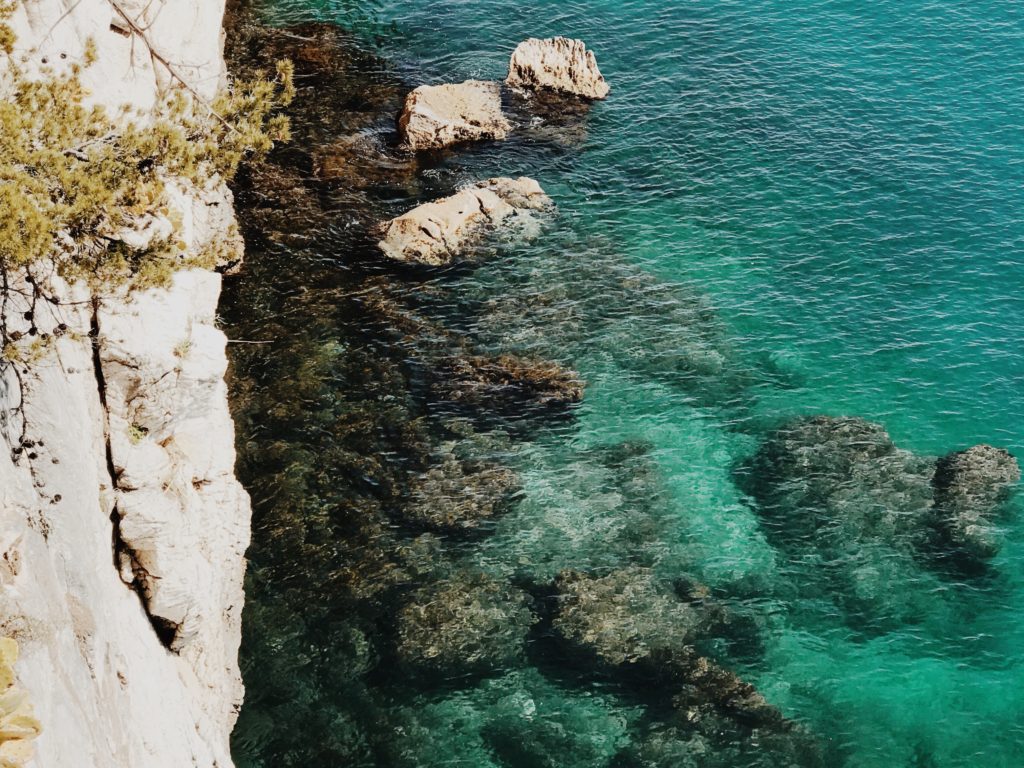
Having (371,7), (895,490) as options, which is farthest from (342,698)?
(371,7)

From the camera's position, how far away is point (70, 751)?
16.1 metres

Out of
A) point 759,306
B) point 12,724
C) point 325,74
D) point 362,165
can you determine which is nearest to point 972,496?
point 759,306

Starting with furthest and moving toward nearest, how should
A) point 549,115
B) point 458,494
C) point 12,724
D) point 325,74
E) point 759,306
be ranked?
point 325,74 < point 549,115 < point 759,306 < point 458,494 < point 12,724

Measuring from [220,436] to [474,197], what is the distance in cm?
2193

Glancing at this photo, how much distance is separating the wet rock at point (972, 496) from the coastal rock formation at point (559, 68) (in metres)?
31.0

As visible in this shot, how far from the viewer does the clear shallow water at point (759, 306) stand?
96.3ft

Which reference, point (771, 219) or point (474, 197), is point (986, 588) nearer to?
point (771, 219)

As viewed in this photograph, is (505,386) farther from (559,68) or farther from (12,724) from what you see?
(12,724)

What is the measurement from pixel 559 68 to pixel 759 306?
21.4 m

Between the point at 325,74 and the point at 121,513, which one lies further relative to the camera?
the point at 325,74

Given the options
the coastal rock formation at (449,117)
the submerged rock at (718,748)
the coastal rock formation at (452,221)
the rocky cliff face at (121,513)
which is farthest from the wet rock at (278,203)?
the submerged rock at (718,748)

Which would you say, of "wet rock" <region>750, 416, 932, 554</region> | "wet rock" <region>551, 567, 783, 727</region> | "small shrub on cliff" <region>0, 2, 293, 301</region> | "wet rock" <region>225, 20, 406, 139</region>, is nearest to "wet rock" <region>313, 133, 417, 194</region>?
"wet rock" <region>225, 20, 406, 139</region>

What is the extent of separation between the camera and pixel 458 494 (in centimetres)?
3425

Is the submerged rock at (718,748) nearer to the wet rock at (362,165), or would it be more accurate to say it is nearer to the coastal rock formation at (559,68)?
the wet rock at (362,165)
